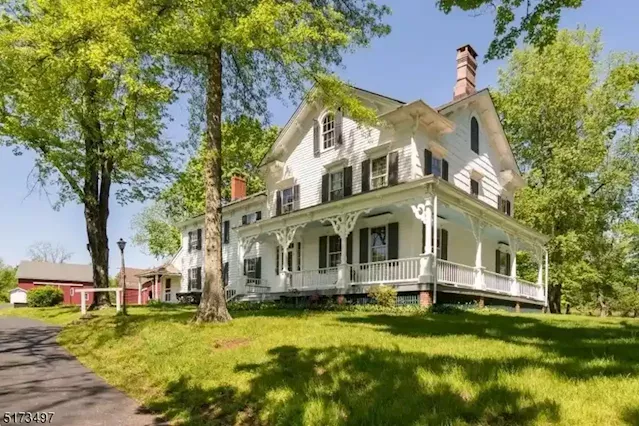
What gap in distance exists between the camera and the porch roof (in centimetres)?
1526

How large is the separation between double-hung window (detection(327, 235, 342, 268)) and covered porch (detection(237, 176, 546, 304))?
4 cm

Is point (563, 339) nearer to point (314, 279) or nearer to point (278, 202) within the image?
point (314, 279)

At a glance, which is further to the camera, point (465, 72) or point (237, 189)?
point (237, 189)

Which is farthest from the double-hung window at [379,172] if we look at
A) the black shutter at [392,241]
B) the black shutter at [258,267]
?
the black shutter at [258,267]

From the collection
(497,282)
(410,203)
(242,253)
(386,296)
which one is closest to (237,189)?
(242,253)

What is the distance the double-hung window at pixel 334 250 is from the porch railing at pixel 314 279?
0.73 meters

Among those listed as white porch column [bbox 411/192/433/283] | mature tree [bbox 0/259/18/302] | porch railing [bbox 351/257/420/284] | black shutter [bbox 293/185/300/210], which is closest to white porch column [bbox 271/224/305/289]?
black shutter [bbox 293/185/300/210]

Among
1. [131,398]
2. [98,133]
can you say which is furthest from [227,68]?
[131,398]

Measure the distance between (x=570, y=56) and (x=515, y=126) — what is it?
482cm

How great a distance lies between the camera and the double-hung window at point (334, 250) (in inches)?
793

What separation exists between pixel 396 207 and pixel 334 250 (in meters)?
4.16

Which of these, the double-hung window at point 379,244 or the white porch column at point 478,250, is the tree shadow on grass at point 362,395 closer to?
the white porch column at point 478,250

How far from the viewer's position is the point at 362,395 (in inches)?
200

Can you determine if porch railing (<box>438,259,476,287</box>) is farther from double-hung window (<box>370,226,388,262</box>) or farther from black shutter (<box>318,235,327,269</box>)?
black shutter (<box>318,235,327,269</box>)
